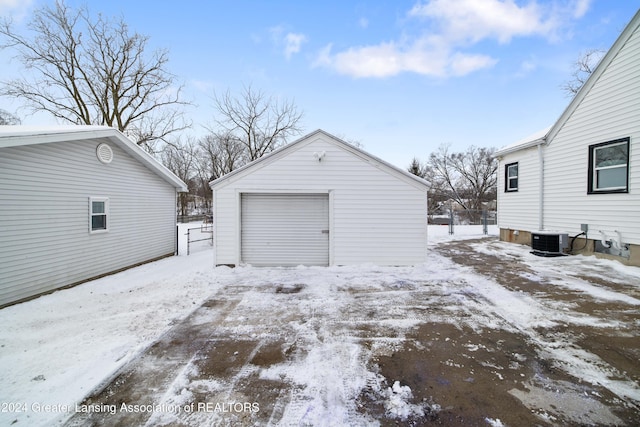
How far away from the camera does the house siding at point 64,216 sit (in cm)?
518

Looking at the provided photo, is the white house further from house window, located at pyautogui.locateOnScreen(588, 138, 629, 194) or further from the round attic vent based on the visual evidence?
house window, located at pyautogui.locateOnScreen(588, 138, 629, 194)

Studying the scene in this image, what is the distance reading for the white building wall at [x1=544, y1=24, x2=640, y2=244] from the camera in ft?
22.3

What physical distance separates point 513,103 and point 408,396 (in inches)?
693

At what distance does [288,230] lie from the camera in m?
7.98

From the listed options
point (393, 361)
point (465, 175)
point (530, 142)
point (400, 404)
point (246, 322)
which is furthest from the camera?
point (465, 175)

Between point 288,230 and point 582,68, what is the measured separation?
2429cm

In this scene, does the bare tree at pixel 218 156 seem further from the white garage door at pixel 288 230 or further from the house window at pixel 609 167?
the house window at pixel 609 167

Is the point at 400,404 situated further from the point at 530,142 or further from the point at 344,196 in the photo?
the point at 530,142

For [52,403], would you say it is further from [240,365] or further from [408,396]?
[408,396]

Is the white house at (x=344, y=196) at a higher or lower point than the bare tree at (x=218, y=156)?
lower

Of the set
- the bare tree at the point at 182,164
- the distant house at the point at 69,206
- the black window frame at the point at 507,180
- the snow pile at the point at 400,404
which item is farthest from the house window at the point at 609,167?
the bare tree at the point at 182,164

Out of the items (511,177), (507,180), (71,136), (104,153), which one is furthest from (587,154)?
(104,153)

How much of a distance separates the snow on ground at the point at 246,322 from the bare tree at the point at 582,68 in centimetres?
1871

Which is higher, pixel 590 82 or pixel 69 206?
pixel 590 82
